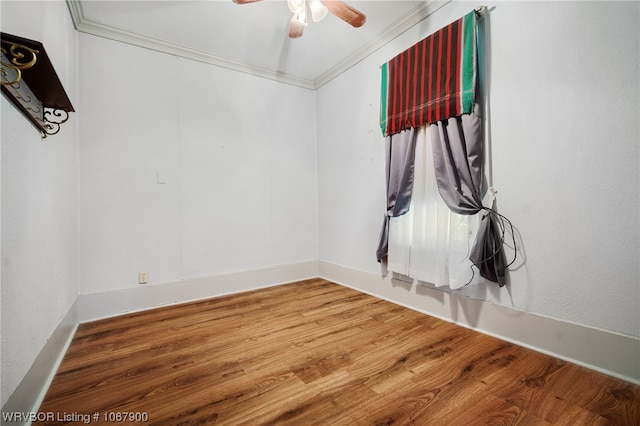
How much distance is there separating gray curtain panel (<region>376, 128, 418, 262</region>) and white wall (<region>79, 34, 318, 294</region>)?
1298 mm

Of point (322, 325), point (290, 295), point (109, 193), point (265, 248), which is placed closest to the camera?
point (322, 325)

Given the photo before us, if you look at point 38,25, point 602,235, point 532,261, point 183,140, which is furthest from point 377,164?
point 38,25

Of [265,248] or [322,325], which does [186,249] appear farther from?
[322,325]

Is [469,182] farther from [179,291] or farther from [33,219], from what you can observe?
[179,291]

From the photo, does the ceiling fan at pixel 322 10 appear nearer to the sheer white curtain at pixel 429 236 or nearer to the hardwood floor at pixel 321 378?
the sheer white curtain at pixel 429 236

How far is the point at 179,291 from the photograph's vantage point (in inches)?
107

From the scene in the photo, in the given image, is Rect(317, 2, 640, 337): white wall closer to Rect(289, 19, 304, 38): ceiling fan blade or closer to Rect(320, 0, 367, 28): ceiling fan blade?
Rect(320, 0, 367, 28): ceiling fan blade

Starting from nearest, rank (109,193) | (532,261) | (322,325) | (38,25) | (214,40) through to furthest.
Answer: (38,25) < (532,261) < (322,325) < (109,193) < (214,40)

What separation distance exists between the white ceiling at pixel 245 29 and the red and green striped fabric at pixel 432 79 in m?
0.35

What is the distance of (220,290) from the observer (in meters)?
2.94

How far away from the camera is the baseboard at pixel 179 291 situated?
7.76 feet

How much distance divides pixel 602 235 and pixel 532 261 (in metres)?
0.37

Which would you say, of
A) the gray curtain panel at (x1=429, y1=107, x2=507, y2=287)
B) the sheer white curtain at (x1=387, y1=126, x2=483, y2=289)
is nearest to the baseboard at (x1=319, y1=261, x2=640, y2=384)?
the sheer white curtain at (x1=387, y1=126, x2=483, y2=289)

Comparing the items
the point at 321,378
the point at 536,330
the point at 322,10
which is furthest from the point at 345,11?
the point at 536,330
